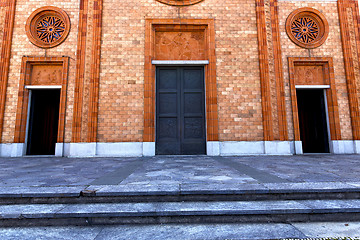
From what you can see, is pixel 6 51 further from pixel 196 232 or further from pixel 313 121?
pixel 313 121

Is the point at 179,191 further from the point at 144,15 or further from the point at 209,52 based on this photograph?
the point at 144,15

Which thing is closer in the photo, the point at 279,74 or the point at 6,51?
the point at 6,51

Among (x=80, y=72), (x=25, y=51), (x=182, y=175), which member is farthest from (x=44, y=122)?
(x=182, y=175)

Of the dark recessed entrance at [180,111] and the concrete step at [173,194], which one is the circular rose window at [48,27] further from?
the concrete step at [173,194]

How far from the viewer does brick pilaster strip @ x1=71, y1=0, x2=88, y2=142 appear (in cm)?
811

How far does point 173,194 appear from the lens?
105 inches

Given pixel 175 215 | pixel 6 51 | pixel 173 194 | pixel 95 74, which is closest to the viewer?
pixel 175 215

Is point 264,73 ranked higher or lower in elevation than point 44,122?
higher

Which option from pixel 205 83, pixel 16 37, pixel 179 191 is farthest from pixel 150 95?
pixel 16 37

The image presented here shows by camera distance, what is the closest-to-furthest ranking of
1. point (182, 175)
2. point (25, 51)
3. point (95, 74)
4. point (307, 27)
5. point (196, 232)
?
point (196, 232), point (182, 175), point (95, 74), point (25, 51), point (307, 27)

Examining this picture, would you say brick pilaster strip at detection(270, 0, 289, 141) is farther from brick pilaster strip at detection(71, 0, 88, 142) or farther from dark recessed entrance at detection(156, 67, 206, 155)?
brick pilaster strip at detection(71, 0, 88, 142)

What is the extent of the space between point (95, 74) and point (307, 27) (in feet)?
35.0

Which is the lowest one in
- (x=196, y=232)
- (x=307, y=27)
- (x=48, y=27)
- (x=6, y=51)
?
(x=196, y=232)

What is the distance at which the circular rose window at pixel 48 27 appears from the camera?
342 inches
